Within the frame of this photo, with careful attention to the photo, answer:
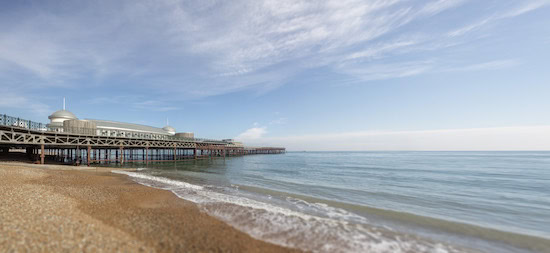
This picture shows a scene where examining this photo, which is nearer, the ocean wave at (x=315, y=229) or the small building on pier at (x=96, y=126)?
the ocean wave at (x=315, y=229)

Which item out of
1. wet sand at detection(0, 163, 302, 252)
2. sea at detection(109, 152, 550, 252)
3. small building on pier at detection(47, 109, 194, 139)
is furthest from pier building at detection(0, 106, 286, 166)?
sea at detection(109, 152, 550, 252)

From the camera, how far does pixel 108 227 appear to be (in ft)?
21.0

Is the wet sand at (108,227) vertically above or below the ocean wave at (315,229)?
above

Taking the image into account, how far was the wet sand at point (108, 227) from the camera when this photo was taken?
5.20m

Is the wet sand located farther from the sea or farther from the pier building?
the pier building

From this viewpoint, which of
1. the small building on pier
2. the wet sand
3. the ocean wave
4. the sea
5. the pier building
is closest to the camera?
the wet sand

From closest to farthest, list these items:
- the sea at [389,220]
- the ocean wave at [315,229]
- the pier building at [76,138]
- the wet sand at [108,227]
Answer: the wet sand at [108,227] → the ocean wave at [315,229] → the sea at [389,220] → the pier building at [76,138]

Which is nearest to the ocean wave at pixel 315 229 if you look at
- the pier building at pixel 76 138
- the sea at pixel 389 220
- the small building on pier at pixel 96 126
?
the sea at pixel 389 220

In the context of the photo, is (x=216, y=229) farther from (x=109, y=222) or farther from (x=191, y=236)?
(x=109, y=222)

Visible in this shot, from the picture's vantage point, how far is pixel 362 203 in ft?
39.6

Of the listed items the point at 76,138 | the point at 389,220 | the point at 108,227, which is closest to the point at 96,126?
the point at 76,138

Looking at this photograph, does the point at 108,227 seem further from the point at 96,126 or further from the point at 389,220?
the point at 96,126

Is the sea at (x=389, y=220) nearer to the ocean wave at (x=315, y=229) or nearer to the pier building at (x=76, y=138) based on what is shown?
the ocean wave at (x=315, y=229)

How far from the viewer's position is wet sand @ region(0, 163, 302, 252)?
520 cm
